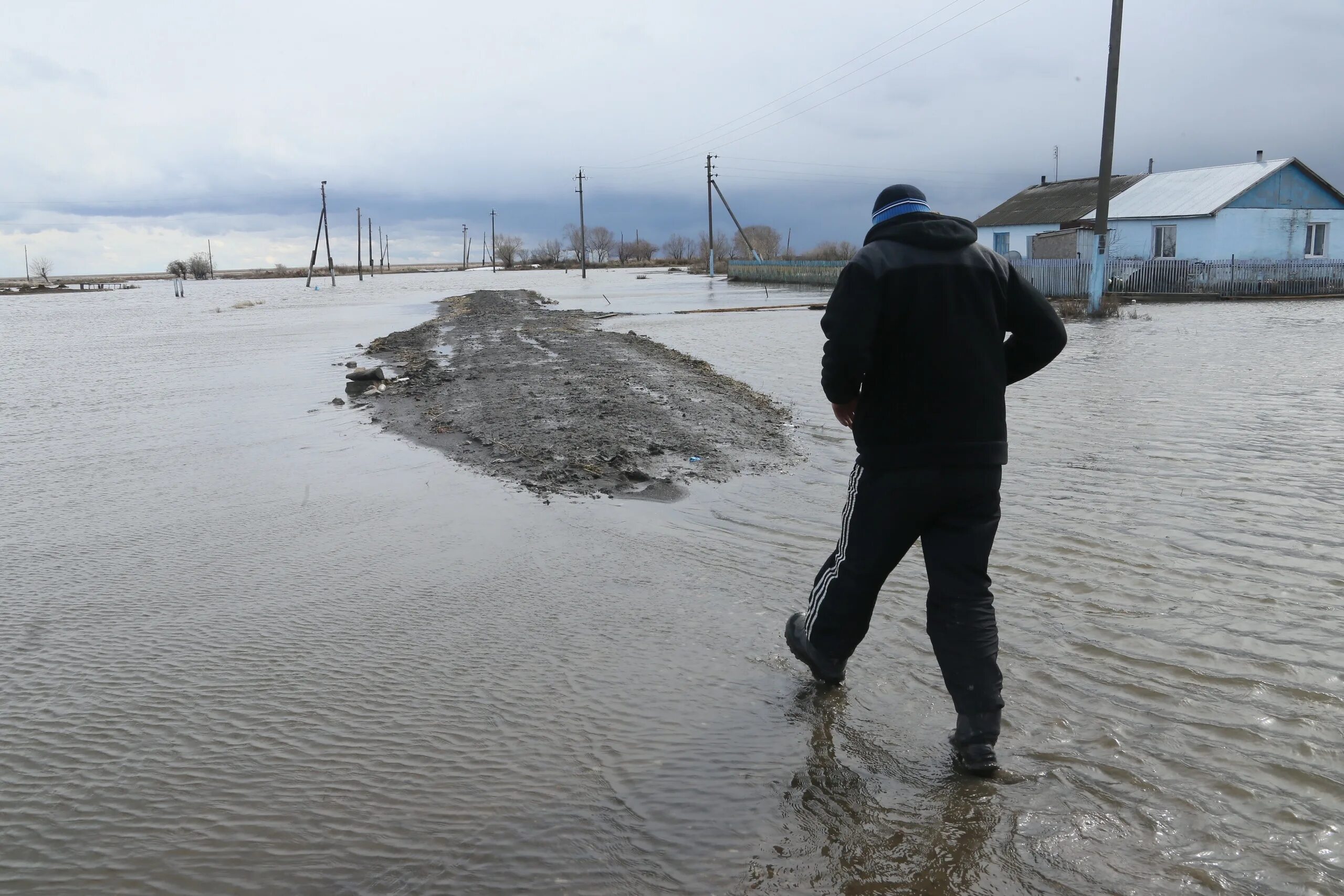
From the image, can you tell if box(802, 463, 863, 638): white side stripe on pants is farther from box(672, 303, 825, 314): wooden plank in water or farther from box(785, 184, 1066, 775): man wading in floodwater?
box(672, 303, 825, 314): wooden plank in water

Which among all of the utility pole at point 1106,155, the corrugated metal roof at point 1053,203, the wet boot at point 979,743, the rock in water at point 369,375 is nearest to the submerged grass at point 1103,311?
the utility pole at point 1106,155

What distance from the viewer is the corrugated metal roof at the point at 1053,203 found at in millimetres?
41750

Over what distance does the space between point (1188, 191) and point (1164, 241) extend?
2999mm

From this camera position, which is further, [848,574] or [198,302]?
[198,302]

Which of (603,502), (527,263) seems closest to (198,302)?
(603,502)

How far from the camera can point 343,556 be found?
5.55 m

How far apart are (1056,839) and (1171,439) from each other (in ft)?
21.8

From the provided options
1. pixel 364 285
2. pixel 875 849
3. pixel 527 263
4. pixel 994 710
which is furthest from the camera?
pixel 527 263

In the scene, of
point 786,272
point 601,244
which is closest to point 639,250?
point 601,244

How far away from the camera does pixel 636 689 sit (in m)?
3.74

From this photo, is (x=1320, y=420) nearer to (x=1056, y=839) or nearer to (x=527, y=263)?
(x=1056, y=839)

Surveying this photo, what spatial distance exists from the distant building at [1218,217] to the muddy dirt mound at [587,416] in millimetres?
29111

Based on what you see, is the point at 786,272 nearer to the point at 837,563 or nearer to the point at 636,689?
the point at 636,689

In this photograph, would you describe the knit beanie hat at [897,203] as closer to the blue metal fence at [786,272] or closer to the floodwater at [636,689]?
the floodwater at [636,689]
